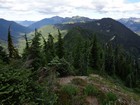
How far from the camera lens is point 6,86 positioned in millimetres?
11906

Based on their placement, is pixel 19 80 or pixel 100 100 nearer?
pixel 19 80

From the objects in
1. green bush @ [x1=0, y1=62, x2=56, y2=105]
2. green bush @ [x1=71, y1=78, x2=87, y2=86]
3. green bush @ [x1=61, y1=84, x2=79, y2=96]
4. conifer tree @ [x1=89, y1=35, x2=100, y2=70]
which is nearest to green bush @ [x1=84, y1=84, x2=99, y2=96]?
green bush @ [x1=61, y1=84, x2=79, y2=96]

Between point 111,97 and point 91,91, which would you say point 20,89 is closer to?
point 91,91

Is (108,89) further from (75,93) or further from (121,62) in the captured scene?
(121,62)

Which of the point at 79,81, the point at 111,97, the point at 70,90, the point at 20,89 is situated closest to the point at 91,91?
the point at 111,97

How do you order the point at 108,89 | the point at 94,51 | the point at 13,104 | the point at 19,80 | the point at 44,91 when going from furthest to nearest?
1. the point at 94,51
2. the point at 108,89
3. the point at 44,91
4. the point at 19,80
5. the point at 13,104

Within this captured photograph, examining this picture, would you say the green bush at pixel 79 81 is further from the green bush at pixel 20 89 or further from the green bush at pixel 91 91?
the green bush at pixel 20 89

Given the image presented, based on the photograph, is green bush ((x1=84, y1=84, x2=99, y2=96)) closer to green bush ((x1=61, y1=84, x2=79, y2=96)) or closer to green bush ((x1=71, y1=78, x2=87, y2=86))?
green bush ((x1=61, y1=84, x2=79, y2=96))

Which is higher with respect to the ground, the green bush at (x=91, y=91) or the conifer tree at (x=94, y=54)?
the green bush at (x=91, y=91)

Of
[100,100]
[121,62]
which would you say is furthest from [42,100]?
[121,62]

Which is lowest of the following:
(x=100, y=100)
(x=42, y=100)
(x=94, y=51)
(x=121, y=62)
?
(x=121, y=62)

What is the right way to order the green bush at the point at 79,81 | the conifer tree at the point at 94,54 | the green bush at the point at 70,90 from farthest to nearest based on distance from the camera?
the conifer tree at the point at 94,54 < the green bush at the point at 79,81 < the green bush at the point at 70,90

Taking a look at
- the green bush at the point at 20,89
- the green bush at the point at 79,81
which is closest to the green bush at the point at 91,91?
the green bush at the point at 79,81

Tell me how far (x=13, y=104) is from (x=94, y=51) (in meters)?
69.1
